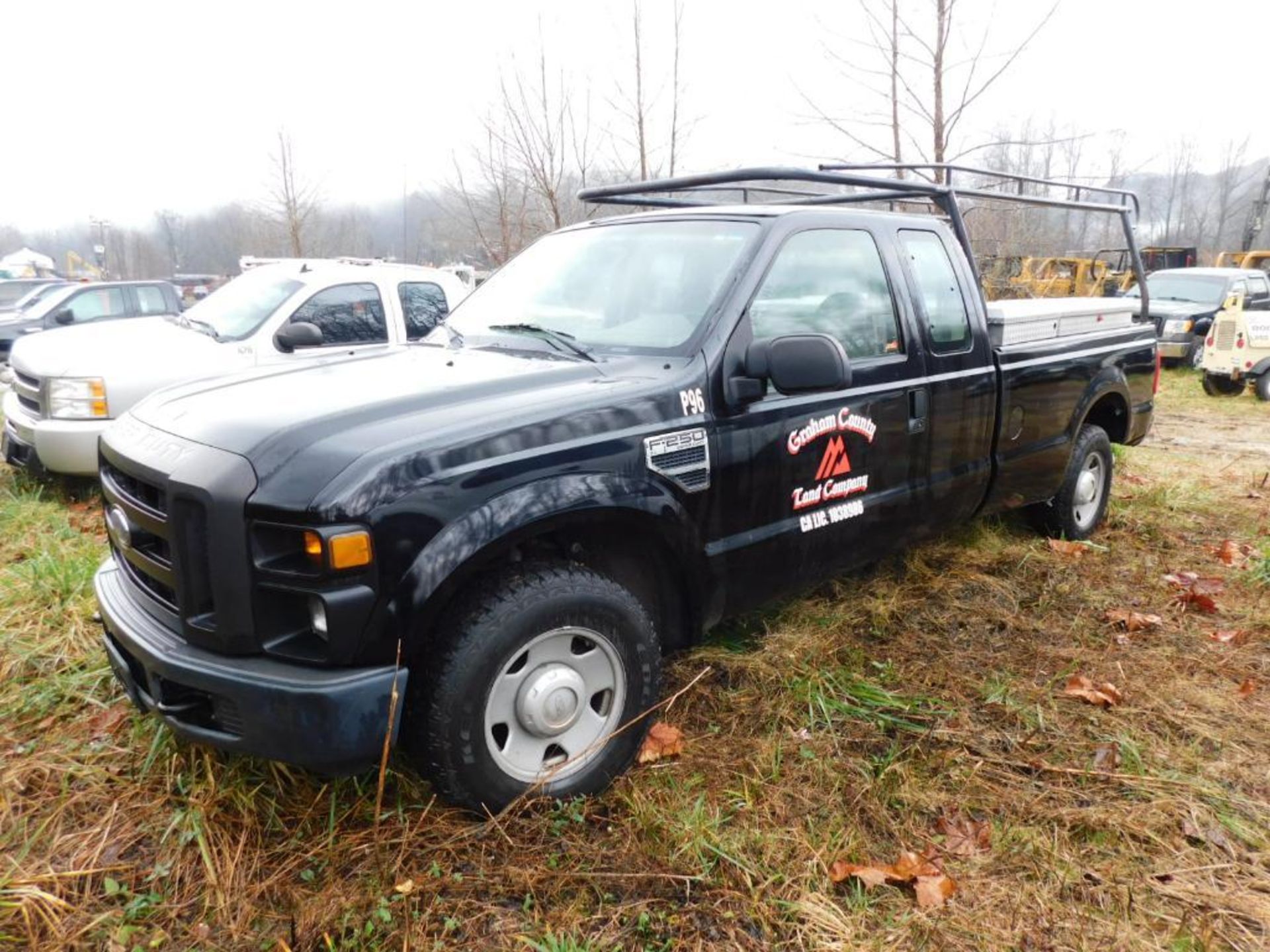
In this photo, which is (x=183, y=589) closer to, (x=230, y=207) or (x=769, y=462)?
(x=769, y=462)

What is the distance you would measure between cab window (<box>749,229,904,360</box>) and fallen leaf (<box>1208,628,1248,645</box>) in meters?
1.99

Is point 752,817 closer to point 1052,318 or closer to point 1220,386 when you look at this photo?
point 1052,318

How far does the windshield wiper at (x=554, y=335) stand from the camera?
3.15 m

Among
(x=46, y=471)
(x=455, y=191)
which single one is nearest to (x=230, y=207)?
(x=455, y=191)

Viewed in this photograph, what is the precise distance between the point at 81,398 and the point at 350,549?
4431mm

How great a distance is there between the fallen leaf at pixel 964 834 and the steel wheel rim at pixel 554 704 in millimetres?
1041

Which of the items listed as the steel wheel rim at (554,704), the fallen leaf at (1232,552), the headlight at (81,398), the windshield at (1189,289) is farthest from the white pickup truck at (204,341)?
the windshield at (1189,289)

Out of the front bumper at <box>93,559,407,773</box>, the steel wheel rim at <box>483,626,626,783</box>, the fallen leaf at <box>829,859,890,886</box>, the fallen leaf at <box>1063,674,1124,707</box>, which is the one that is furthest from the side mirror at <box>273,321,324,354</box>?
the fallen leaf at <box>1063,674,1124,707</box>

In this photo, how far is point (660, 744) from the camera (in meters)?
3.00

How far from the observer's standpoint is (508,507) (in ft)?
7.83

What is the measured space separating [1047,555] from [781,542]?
2.43 meters

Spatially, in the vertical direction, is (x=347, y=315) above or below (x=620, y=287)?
below

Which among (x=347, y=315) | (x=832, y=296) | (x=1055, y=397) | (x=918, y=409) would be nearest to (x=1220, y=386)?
(x=1055, y=397)

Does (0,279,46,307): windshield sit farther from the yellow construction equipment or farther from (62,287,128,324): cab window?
the yellow construction equipment
